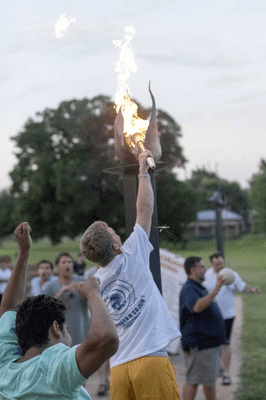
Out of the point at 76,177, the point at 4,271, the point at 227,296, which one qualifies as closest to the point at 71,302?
the point at 227,296

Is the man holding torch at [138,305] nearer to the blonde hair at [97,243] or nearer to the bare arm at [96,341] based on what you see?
the blonde hair at [97,243]

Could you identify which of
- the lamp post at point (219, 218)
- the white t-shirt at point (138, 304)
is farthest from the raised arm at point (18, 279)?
the lamp post at point (219, 218)

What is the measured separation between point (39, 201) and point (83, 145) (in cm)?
650

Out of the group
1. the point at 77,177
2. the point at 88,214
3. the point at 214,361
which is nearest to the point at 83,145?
the point at 77,177

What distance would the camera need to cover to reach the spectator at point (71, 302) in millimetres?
6516

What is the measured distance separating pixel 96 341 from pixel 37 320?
0.36 meters

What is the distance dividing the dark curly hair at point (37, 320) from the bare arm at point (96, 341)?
23cm

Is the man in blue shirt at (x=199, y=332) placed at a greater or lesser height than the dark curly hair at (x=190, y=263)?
lesser

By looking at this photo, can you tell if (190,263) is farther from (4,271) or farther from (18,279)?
(4,271)

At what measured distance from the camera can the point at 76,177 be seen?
4131 cm

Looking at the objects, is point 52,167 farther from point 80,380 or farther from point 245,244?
point 80,380

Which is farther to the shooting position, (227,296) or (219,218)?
(219,218)

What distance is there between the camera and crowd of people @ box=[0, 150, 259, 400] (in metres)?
2.12

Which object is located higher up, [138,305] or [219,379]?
[138,305]
